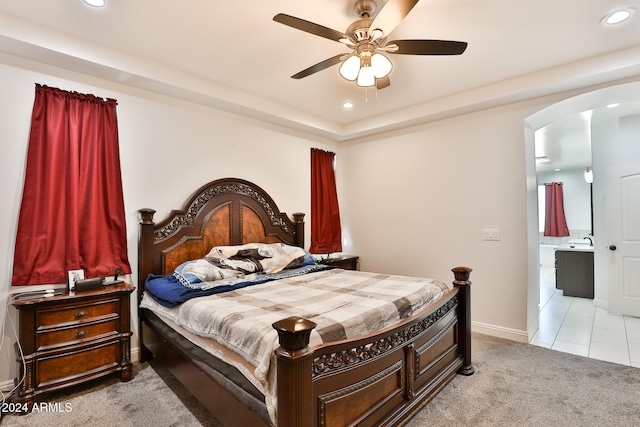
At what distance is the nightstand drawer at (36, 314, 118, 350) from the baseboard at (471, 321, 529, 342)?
3.67 meters

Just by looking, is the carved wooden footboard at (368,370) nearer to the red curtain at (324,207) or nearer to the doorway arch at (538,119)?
the doorway arch at (538,119)

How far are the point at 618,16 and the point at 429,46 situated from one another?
1432mm

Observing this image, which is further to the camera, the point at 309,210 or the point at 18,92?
the point at 309,210

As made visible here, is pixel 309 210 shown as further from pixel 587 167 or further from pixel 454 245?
pixel 587 167

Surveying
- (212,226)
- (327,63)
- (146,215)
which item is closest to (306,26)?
(327,63)

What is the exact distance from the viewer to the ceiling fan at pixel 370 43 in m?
1.81

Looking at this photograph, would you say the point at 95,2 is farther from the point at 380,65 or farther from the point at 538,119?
the point at 538,119

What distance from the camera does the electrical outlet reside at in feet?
11.5

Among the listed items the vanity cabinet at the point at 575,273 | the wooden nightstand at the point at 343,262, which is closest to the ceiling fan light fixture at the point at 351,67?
the wooden nightstand at the point at 343,262

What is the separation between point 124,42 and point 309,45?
1497 mm

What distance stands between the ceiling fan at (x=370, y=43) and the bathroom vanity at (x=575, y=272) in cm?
512

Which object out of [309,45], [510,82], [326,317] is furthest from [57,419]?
[510,82]

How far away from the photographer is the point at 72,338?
7.50 feet

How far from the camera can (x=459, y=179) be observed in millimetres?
3805
